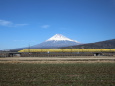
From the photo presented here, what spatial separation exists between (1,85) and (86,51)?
64865 mm

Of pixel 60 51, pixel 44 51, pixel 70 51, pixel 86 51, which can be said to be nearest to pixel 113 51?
pixel 86 51

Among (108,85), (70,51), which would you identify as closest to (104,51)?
(70,51)

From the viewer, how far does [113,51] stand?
7625 centimetres

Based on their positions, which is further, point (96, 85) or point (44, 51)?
point (44, 51)

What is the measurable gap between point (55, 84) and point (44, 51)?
62.2 meters

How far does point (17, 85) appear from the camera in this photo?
11297mm

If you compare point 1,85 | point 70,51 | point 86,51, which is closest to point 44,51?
point 70,51

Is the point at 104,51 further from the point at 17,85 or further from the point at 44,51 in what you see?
the point at 17,85

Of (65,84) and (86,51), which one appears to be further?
(86,51)

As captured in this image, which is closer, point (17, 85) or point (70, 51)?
point (17, 85)

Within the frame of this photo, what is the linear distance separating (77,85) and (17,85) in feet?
14.7

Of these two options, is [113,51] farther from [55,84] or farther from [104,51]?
[55,84]

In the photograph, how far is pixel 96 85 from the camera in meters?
11.4

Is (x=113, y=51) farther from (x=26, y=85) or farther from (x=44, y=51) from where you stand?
(x=26, y=85)
